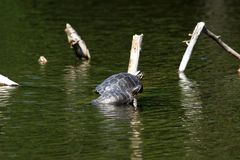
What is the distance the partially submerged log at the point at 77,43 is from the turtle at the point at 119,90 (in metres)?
5.90

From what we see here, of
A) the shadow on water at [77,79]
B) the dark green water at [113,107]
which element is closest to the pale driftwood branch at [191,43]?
the dark green water at [113,107]

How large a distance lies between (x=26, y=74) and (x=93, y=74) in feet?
6.08

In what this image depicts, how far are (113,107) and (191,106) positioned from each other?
5.72 feet

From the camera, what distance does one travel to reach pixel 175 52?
2986cm

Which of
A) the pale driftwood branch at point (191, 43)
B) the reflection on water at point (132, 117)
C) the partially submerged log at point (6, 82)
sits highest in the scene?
the pale driftwood branch at point (191, 43)

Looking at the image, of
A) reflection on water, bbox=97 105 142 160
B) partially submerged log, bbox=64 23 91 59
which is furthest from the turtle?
partially submerged log, bbox=64 23 91 59

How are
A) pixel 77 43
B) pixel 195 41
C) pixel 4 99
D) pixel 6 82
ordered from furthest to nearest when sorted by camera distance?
pixel 77 43 → pixel 195 41 → pixel 6 82 → pixel 4 99

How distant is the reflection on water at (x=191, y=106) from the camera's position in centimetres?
1788

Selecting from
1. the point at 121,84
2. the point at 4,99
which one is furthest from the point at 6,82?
the point at 121,84

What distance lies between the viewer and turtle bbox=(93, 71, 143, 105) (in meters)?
20.8

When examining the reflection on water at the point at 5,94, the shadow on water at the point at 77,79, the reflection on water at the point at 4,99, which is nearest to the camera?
the reflection on water at the point at 4,99

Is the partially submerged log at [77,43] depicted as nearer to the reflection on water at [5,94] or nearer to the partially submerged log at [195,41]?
the partially submerged log at [195,41]

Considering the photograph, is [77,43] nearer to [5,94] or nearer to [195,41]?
[195,41]

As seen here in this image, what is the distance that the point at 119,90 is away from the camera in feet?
68.9
